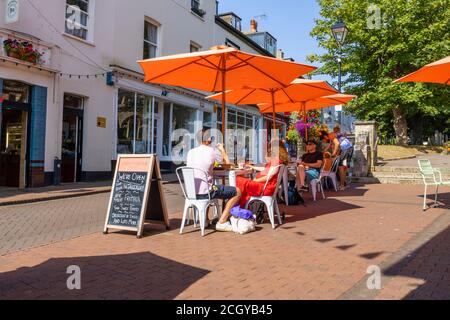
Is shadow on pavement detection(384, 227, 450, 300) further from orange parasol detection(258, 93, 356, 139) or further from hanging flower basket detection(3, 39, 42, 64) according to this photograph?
hanging flower basket detection(3, 39, 42, 64)

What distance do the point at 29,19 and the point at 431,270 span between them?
11.9 metres

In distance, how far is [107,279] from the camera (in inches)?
153

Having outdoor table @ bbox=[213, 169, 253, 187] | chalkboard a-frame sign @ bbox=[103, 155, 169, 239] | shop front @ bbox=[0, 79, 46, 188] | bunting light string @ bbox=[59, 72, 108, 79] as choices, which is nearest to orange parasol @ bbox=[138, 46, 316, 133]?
outdoor table @ bbox=[213, 169, 253, 187]

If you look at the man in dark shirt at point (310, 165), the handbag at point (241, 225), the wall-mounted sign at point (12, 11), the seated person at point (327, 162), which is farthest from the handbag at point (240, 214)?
the wall-mounted sign at point (12, 11)

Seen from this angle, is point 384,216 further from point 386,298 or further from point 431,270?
point 386,298

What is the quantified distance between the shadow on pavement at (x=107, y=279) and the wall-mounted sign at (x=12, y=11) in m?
8.72

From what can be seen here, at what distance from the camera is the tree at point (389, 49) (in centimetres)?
2491

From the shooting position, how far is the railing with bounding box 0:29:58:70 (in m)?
10.8

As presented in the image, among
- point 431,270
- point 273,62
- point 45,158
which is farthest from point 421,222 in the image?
point 45,158

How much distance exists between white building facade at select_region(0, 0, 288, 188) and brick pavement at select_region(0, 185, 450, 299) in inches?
288

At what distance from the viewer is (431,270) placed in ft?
13.5

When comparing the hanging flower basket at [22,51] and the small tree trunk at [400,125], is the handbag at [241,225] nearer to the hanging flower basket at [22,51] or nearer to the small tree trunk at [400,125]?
the hanging flower basket at [22,51]

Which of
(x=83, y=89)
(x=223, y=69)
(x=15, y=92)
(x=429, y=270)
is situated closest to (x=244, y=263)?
(x=429, y=270)
